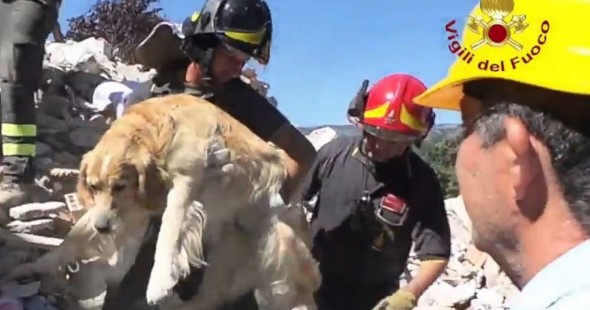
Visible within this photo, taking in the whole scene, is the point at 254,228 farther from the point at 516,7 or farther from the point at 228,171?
the point at 516,7

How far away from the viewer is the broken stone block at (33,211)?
4797mm

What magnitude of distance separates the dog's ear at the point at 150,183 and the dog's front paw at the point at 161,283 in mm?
243

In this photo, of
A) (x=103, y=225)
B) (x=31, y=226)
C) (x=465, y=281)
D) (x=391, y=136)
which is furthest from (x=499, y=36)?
(x=465, y=281)

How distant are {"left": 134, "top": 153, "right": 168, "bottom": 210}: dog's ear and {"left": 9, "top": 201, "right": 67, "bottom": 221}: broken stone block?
6.17ft

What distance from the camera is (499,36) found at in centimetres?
135

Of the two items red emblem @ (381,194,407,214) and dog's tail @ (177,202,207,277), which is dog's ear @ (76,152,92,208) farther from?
red emblem @ (381,194,407,214)

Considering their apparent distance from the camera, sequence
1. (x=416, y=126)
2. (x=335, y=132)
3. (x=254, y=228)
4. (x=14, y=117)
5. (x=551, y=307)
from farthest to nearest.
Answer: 1. (x=335, y=132)
2. (x=14, y=117)
3. (x=416, y=126)
4. (x=254, y=228)
5. (x=551, y=307)

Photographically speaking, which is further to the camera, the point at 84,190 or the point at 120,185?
the point at 84,190

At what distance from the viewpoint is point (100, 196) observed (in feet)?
10.1

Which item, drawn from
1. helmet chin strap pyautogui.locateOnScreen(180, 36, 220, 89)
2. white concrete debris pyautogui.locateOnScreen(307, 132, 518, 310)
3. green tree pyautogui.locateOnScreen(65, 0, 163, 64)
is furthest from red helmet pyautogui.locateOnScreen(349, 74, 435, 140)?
green tree pyautogui.locateOnScreen(65, 0, 163, 64)

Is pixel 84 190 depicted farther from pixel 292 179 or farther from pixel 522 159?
pixel 522 159

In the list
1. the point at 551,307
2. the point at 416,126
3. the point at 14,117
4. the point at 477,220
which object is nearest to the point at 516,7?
the point at 477,220

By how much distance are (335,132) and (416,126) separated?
2728mm

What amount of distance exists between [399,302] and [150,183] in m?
1.12
